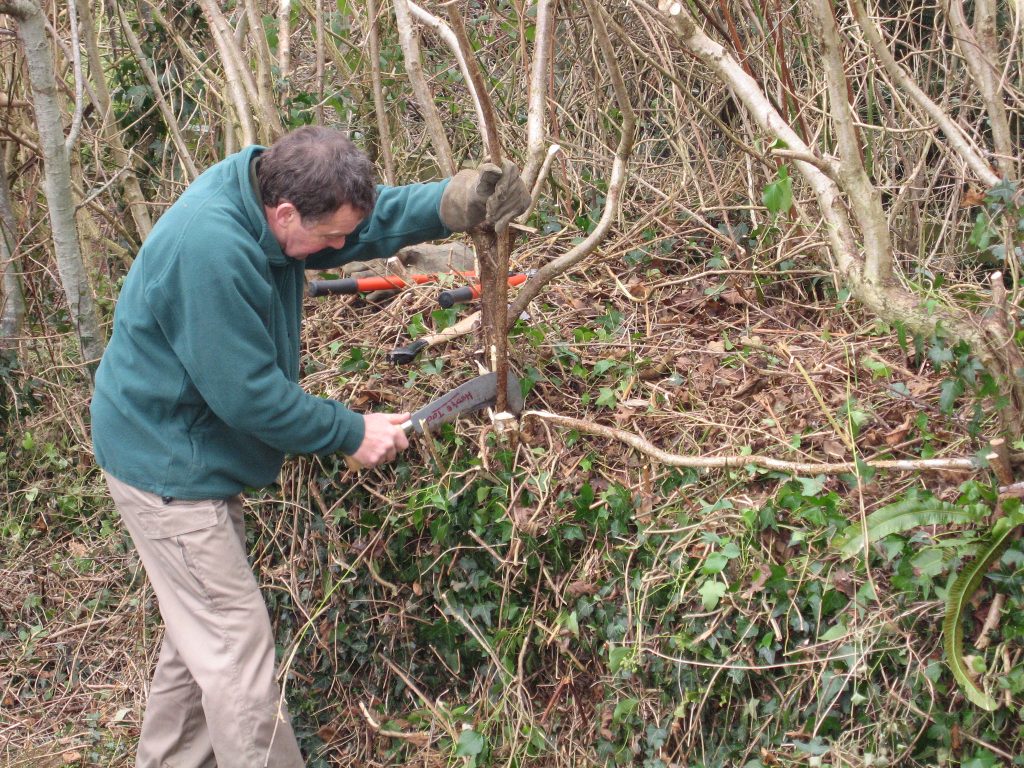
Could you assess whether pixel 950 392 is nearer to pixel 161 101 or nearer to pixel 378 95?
pixel 378 95

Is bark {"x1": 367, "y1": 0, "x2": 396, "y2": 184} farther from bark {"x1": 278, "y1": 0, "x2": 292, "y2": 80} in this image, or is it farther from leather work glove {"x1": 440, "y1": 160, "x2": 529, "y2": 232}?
leather work glove {"x1": 440, "y1": 160, "x2": 529, "y2": 232}

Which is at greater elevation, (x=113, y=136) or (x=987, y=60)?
(x=113, y=136)

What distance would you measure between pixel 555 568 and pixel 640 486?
45 centimetres

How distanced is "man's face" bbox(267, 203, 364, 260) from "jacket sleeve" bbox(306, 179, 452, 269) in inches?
11.3

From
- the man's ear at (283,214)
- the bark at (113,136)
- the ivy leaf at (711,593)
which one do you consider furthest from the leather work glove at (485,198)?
the bark at (113,136)

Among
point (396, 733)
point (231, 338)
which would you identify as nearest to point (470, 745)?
point (396, 733)

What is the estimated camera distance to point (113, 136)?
5902mm

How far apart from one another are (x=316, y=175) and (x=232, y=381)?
0.69m

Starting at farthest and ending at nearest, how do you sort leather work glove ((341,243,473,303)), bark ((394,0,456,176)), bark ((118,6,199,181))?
bark ((118,6,199,181))
leather work glove ((341,243,473,303))
bark ((394,0,456,176))

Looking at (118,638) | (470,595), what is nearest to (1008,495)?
(470,595)

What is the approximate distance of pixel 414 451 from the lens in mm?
4137

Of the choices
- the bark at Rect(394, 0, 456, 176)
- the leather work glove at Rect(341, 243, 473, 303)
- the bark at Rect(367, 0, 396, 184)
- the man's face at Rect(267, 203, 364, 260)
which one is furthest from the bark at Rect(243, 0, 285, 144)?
the man's face at Rect(267, 203, 364, 260)

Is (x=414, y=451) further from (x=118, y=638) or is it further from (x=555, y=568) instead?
(x=118, y=638)

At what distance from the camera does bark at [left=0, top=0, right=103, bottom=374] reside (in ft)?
14.9
